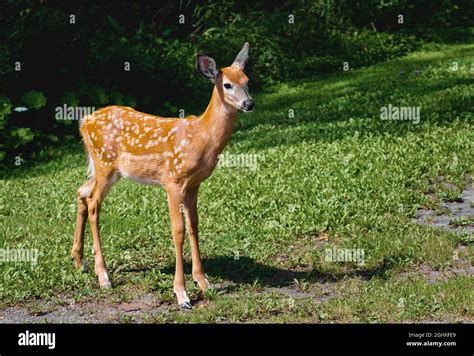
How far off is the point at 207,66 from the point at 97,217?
2017 mm

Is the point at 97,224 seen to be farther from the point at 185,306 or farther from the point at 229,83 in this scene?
the point at 229,83

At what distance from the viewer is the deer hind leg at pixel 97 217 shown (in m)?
9.46

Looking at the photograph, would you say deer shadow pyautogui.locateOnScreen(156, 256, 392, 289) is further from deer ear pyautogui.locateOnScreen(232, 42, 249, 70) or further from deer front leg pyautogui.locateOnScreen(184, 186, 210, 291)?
deer ear pyautogui.locateOnScreen(232, 42, 249, 70)

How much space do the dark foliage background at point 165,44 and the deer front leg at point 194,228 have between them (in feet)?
28.7

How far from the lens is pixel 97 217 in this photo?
9.50 meters

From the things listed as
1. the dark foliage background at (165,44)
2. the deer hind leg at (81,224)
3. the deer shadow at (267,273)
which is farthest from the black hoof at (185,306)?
the dark foliage background at (165,44)

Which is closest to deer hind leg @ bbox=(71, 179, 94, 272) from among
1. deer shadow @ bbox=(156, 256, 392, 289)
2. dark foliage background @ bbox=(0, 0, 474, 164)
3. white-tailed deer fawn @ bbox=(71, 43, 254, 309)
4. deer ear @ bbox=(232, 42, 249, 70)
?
white-tailed deer fawn @ bbox=(71, 43, 254, 309)

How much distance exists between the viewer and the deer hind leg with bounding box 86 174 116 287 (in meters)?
9.46

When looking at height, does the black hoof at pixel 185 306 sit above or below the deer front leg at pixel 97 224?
below

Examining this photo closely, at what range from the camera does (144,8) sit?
23797 millimetres

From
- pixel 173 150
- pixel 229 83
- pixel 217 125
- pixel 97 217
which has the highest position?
pixel 229 83

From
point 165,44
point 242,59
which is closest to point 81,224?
point 242,59

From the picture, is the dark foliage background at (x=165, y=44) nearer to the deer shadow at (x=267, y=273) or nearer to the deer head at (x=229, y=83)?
the deer shadow at (x=267, y=273)

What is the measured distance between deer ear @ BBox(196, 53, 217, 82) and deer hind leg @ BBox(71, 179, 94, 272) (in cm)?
191
